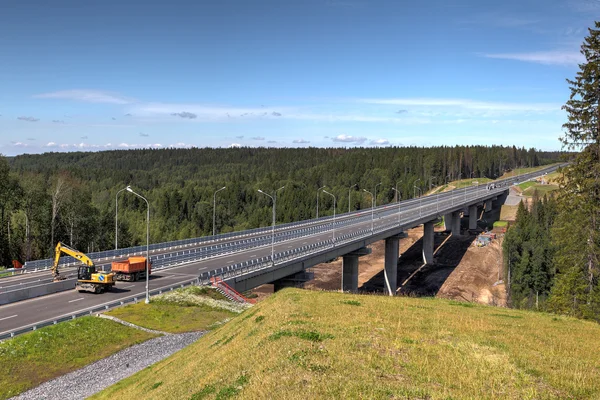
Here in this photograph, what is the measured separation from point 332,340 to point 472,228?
139038 millimetres

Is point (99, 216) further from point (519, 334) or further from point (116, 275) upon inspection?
point (519, 334)

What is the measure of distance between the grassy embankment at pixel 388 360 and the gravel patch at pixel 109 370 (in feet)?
13.6

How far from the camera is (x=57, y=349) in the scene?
1208 inches

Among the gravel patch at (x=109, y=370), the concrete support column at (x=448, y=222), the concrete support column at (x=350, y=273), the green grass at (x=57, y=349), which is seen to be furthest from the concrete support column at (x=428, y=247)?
the green grass at (x=57, y=349)

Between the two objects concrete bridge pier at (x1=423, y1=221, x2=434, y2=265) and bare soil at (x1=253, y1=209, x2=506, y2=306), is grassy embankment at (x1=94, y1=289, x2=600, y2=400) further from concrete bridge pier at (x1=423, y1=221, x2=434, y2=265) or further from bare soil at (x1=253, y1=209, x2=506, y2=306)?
concrete bridge pier at (x1=423, y1=221, x2=434, y2=265)

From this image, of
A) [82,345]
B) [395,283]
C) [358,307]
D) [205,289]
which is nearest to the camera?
[358,307]

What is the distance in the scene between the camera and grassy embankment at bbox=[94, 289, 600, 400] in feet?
39.2

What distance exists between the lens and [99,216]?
9606 centimetres

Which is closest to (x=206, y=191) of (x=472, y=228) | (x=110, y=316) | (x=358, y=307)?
(x=472, y=228)

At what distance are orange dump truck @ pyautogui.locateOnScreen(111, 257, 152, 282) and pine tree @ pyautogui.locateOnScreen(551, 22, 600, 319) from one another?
41755mm

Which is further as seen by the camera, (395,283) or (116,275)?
(395,283)

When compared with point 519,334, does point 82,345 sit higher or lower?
lower

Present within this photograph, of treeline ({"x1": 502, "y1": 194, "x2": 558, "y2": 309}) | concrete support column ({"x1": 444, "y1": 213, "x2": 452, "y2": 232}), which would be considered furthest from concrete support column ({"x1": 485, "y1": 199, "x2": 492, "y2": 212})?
treeline ({"x1": 502, "y1": 194, "x2": 558, "y2": 309})

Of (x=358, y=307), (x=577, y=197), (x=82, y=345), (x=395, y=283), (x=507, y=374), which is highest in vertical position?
(x=577, y=197)
